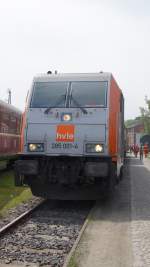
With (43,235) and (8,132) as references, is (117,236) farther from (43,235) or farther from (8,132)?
(8,132)

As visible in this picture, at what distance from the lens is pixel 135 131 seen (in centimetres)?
11456

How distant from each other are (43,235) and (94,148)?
9.71ft

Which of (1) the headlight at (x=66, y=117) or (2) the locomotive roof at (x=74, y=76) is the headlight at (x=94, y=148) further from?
(2) the locomotive roof at (x=74, y=76)

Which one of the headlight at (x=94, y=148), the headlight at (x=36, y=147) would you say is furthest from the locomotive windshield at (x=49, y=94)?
the headlight at (x=94, y=148)

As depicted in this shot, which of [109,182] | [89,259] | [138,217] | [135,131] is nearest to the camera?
[89,259]

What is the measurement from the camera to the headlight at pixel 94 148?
393 inches

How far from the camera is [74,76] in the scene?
11.1m

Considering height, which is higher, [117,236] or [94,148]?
[94,148]

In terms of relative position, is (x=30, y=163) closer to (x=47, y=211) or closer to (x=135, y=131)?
(x=47, y=211)

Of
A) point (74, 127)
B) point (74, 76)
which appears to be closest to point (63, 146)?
point (74, 127)

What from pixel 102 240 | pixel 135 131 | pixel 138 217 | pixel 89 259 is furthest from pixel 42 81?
pixel 135 131

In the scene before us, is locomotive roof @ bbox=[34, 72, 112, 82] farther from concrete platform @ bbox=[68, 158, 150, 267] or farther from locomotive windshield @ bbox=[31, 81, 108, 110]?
concrete platform @ bbox=[68, 158, 150, 267]

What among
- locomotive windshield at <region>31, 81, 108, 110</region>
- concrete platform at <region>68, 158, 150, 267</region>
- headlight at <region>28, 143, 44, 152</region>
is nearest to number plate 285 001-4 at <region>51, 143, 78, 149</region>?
headlight at <region>28, 143, 44, 152</region>

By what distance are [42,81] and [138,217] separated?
14.1ft
